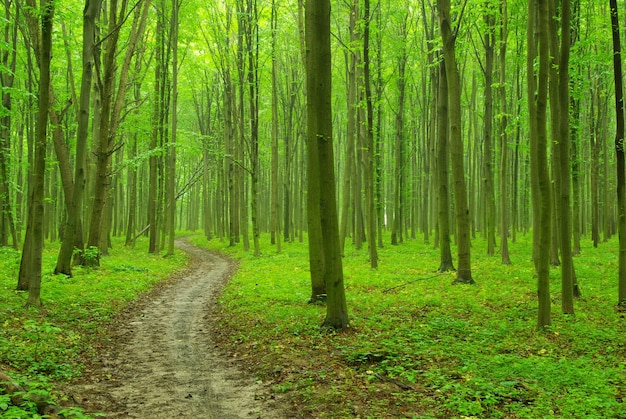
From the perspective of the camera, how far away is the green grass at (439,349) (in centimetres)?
505

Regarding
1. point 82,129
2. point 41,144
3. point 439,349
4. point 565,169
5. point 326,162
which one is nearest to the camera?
point 439,349

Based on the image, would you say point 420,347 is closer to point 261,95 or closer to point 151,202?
point 151,202

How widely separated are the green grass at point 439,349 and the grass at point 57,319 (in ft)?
8.43

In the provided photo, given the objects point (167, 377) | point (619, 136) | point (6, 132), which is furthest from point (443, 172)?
point (6, 132)

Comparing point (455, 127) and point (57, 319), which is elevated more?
point (455, 127)

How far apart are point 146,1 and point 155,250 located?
40.3 feet

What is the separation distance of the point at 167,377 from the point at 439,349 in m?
4.09

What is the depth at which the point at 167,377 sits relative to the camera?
20.1ft

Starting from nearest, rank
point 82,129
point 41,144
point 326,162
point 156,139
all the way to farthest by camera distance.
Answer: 1. point 326,162
2. point 41,144
3. point 82,129
4. point 156,139

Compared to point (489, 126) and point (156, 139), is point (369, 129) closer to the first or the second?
point (489, 126)

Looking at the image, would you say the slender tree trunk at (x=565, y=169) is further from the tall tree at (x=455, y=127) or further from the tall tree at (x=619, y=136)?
the tall tree at (x=455, y=127)

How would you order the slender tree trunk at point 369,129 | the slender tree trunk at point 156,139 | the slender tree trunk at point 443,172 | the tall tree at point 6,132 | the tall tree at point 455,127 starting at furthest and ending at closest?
the slender tree trunk at point 156,139, the tall tree at point 6,132, the slender tree trunk at point 369,129, the slender tree trunk at point 443,172, the tall tree at point 455,127

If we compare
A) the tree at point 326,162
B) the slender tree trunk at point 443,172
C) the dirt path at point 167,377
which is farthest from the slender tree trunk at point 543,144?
the slender tree trunk at point 443,172

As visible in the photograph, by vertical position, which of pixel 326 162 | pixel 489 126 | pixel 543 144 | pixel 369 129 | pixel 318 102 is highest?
pixel 489 126
